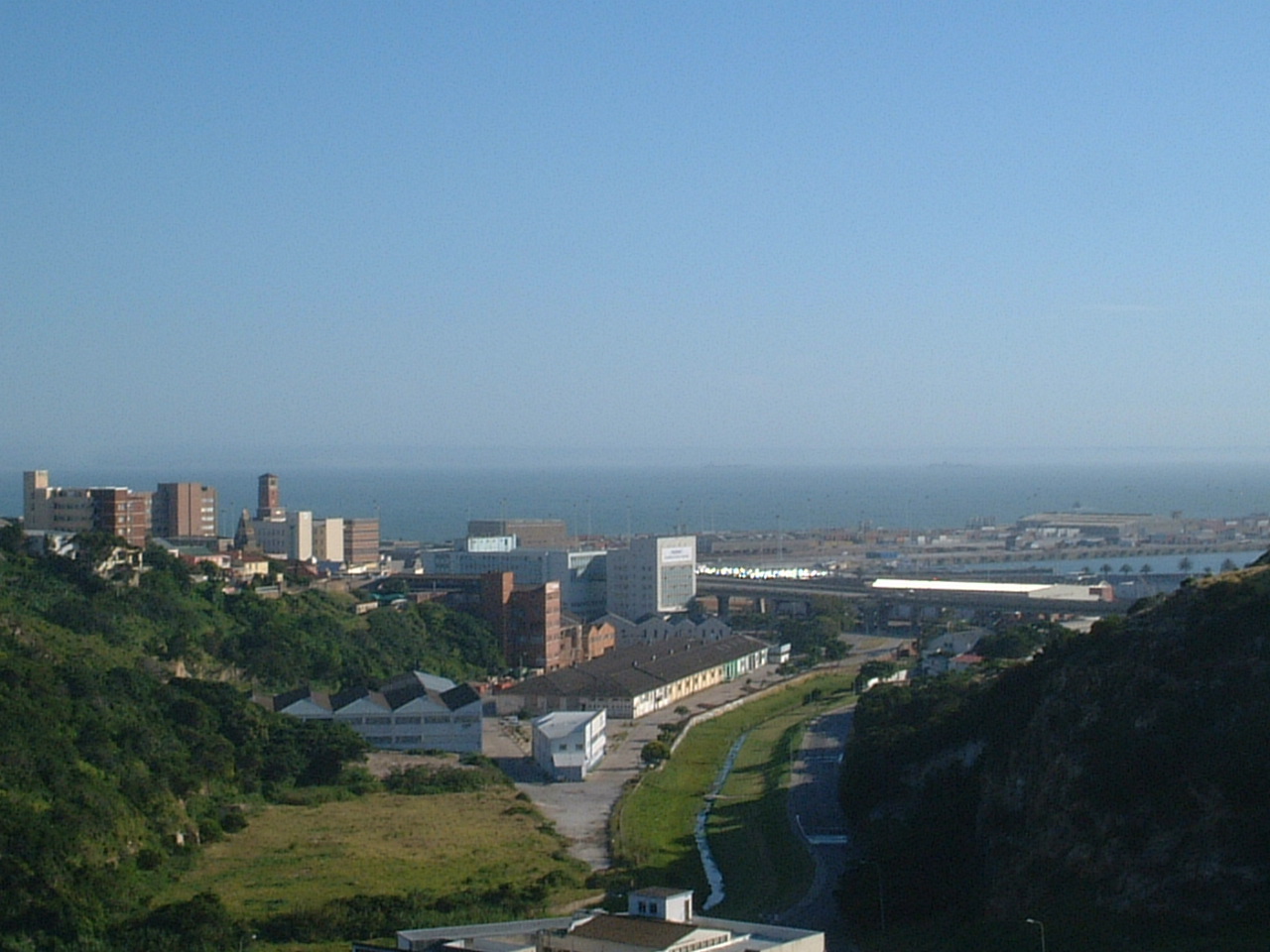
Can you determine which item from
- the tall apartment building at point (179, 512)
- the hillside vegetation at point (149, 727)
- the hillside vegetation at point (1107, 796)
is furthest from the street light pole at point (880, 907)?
the tall apartment building at point (179, 512)

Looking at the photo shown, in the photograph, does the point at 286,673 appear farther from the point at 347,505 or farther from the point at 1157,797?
the point at 347,505

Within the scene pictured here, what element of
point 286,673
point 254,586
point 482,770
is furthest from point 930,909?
point 254,586

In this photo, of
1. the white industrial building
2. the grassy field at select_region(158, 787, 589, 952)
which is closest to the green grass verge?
the grassy field at select_region(158, 787, 589, 952)

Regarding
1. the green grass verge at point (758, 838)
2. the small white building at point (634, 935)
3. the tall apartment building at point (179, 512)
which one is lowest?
the green grass verge at point (758, 838)

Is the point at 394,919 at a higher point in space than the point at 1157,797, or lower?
lower

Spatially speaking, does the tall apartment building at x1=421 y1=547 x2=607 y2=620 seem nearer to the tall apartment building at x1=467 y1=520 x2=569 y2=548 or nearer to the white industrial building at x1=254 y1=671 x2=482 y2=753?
the tall apartment building at x1=467 y1=520 x2=569 y2=548

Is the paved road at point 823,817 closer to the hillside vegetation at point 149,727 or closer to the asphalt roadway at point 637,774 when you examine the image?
the asphalt roadway at point 637,774
